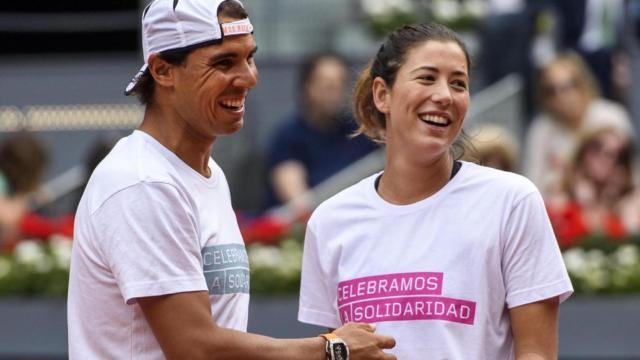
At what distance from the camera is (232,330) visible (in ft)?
13.4

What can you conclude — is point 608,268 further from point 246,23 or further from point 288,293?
point 246,23

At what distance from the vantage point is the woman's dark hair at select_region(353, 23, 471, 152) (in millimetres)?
4336

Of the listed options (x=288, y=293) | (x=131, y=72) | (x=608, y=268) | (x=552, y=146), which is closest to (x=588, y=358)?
(x=608, y=268)

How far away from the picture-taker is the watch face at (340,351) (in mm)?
4105

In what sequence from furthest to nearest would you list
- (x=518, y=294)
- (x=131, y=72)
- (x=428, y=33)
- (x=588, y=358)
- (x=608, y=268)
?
1. (x=131, y=72)
2. (x=608, y=268)
3. (x=588, y=358)
4. (x=428, y=33)
5. (x=518, y=294)

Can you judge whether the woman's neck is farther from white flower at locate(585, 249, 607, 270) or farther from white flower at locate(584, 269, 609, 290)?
white flower at locate(585, 249, 607, 270)

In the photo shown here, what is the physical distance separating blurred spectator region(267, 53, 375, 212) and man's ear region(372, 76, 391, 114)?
18.4 ft

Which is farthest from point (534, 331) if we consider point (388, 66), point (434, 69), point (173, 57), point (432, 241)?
point (173, 57)

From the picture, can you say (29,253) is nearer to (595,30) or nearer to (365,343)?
(595,30)

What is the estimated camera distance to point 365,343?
4.08 metres

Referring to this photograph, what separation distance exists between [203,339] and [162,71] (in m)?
0.77

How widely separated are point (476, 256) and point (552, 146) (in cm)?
638

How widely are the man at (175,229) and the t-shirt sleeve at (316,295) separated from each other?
0.72ft

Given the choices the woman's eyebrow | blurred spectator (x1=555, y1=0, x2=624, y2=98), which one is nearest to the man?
the woman's eyebrow
